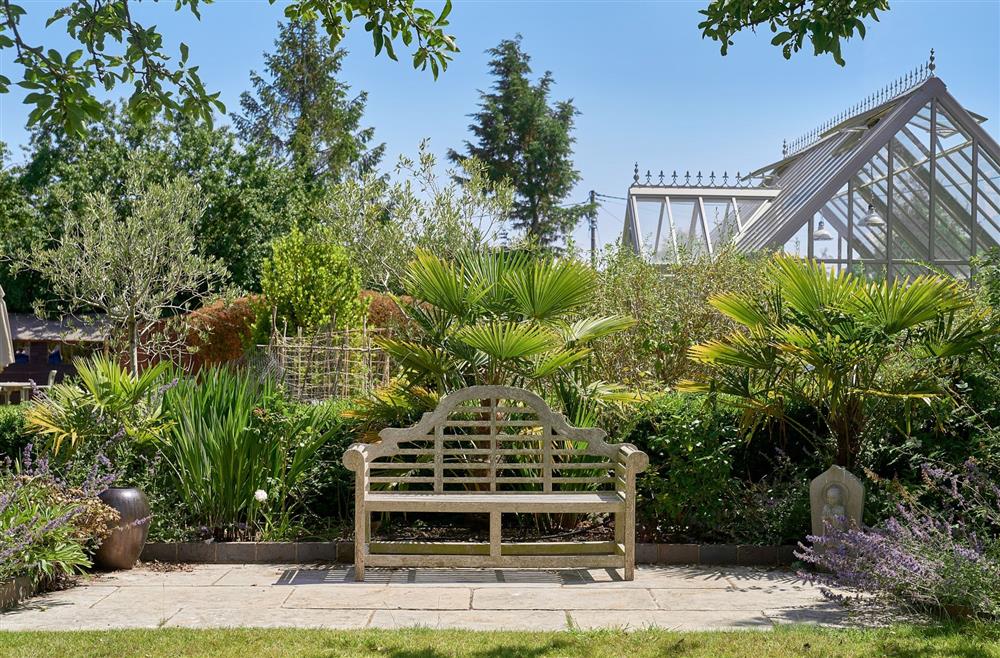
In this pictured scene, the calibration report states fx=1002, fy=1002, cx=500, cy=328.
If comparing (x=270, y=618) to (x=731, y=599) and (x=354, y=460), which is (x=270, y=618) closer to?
(x=354, y=460)

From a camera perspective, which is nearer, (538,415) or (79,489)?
(79,489)

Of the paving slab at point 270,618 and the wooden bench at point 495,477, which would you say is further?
the wooden bench at point 495,477

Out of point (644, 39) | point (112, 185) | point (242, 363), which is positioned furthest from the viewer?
point (112, 185)

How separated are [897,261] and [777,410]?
10.7 metres

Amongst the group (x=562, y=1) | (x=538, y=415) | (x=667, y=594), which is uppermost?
(x=562, y=1)

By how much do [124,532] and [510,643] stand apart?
107 inches

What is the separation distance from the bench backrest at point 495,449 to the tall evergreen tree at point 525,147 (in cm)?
2655

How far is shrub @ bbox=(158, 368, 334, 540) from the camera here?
6.33 metres

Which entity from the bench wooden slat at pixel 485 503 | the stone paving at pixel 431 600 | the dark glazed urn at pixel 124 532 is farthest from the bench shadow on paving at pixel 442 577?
the dark glazed urn at pixel 124 532

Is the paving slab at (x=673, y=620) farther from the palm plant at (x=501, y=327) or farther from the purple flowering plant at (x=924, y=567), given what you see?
the palm plant at (x=501, y=327)

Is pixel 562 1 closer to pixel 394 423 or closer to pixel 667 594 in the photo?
pixel 394 423

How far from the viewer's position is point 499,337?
6.14 metres

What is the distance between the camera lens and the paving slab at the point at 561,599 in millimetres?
5105

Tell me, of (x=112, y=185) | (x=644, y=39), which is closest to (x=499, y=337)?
(x=644, y=39)
